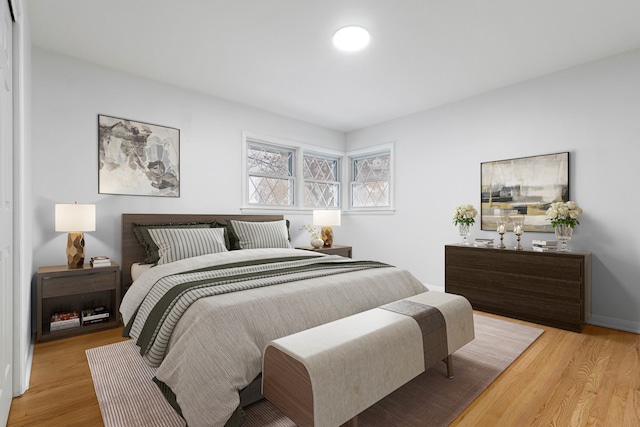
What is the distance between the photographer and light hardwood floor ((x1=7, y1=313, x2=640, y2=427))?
170 centimetres

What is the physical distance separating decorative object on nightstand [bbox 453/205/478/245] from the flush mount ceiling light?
2.17 metres

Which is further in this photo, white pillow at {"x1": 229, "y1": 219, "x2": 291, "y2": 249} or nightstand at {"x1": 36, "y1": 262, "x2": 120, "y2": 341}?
white pillow at {"x1": 229, "y1": 219, "x2": 291, "y2": 249}

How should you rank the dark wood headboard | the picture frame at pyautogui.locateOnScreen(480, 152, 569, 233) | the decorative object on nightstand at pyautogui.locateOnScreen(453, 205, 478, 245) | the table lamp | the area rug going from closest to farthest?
1. the area rug
2. the dark wood headboard
3. the picture frame at pyautogui.locateOnScreen(480, 152, 569, 233)
4. the decorative object on nightstand at pyautogui.locateOnScreen(453, 205, 478, 245)
5. the table lamp

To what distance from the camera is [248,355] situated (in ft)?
5.21

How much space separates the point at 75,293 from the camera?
279 cm

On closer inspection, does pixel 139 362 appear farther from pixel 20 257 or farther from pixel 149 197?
pixel 149 197

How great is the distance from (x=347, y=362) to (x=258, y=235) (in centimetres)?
241

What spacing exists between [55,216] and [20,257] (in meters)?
1.21

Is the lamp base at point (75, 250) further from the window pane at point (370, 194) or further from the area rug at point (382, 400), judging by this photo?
the window pane at point (370, 194)

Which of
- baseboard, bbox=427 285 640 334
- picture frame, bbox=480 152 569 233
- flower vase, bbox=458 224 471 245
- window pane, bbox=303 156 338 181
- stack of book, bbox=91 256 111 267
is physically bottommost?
baseboard, bbox=427 285 640 334

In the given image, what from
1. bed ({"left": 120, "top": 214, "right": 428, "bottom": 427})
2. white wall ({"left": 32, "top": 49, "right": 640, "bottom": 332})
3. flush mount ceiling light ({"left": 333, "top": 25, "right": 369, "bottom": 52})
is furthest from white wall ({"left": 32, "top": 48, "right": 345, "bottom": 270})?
flush mount ceiling light ({"left": 333, "top": 25, "right": 369, "bottom": 52})

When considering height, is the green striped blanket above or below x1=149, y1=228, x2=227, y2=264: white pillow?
below

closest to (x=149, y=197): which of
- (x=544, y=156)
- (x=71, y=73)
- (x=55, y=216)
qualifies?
(x=55, y=216)

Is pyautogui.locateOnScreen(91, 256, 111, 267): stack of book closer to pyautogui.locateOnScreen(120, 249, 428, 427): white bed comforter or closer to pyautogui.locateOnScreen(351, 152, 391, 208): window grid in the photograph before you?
pyautogui.locateOnScreen(120, 249, 428, 427): white bed comforter
